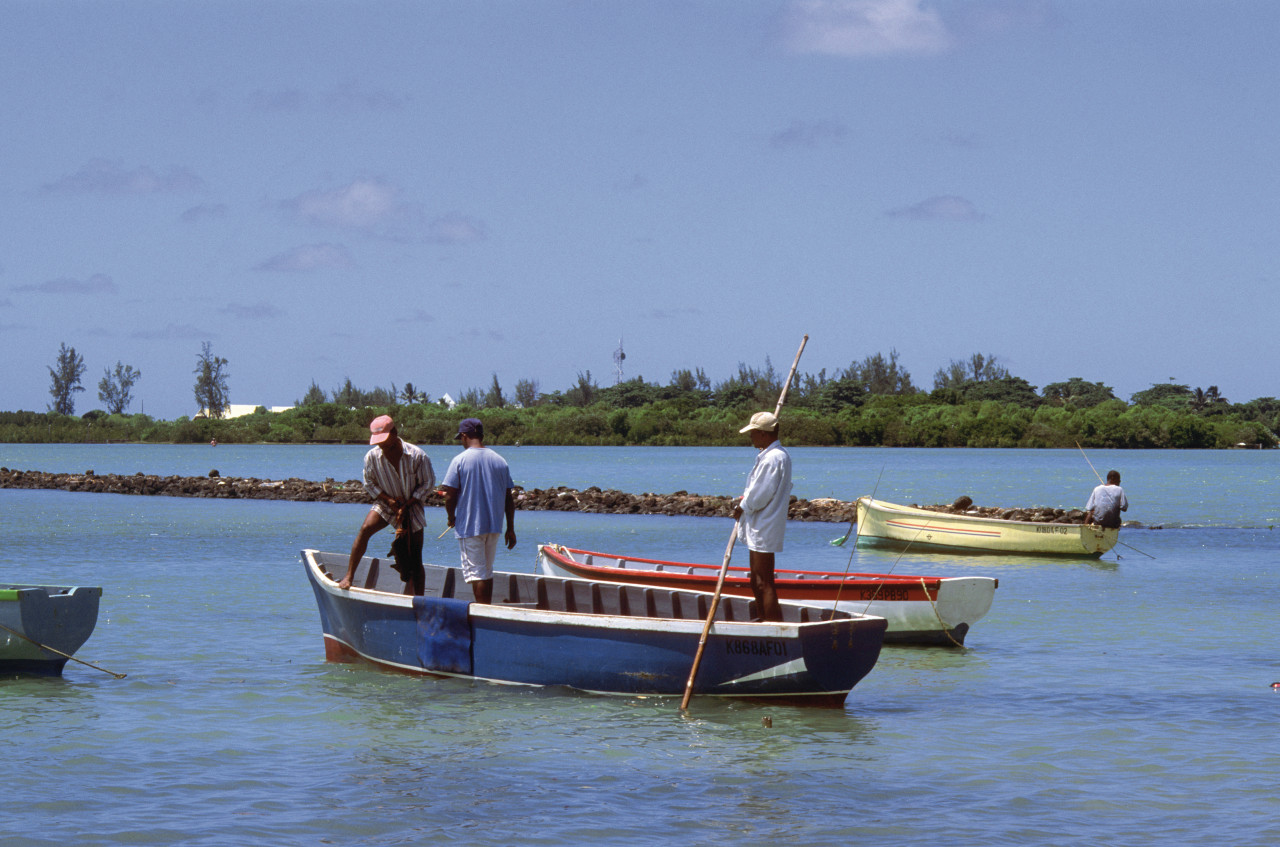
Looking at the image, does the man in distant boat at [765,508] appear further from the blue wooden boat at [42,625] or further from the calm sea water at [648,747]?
the blue wooden boat at [42,625]

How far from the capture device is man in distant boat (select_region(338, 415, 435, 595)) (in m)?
11.8

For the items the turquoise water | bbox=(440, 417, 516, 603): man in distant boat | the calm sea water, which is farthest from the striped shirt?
the turquoise water

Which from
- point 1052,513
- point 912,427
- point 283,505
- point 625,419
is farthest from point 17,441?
point 1052,513

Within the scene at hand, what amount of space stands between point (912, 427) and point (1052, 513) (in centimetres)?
11303

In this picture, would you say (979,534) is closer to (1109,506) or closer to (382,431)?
(1109,506)

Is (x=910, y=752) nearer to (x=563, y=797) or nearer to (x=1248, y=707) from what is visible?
(x=563, y=797)

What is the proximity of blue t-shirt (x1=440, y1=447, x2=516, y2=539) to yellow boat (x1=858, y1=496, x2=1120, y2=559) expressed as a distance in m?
16.2

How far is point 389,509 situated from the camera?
1204cm

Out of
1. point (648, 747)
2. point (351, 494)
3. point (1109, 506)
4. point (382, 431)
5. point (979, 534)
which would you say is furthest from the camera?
point (351, 494)

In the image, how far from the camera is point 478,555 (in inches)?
462

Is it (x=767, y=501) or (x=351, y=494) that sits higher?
(x=767, y=501)

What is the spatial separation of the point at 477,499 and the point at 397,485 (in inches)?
33.2

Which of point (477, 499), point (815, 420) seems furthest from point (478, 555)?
point (815, 420)

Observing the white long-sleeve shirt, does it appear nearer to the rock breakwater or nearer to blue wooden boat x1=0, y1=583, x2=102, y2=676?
blue wooden boat x1=0, y1=583, x2=102, y2=676
